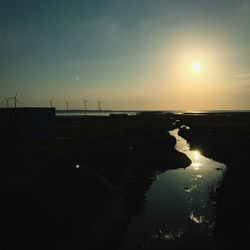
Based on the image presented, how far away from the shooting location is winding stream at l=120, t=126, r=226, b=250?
19.1 meters

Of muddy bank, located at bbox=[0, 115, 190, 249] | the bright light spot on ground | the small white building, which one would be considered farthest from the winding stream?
the small white building

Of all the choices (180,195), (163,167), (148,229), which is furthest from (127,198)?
(163,167)

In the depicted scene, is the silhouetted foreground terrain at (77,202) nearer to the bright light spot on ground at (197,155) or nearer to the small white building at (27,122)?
the small white building at (27,122)

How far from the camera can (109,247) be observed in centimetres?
1834

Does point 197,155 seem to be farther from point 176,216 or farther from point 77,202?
point 77,202

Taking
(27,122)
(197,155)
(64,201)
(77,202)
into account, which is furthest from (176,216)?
(197,155)

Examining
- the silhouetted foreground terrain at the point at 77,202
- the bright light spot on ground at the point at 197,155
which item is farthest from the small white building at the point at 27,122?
the bright light spot on ground at the point at 197,155

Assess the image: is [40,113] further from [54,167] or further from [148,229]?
[148,229]

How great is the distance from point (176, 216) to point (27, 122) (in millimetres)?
32054

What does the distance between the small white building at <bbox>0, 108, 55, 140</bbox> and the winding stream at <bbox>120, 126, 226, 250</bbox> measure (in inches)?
820

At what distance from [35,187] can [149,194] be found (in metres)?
12.9

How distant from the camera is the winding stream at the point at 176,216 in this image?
62.5 ft

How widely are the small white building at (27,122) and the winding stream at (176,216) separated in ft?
68.3

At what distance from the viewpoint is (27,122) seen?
4888 cm
